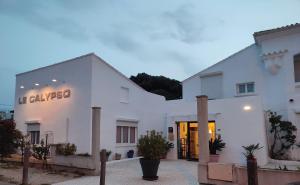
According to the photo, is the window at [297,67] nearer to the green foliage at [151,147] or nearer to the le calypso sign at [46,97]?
the green foliage at [151,147]

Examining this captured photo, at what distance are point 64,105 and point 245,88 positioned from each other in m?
11.8

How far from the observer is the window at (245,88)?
1812cm

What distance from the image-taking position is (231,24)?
26.5 meters

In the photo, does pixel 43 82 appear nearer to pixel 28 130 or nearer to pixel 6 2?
pixel 28 130

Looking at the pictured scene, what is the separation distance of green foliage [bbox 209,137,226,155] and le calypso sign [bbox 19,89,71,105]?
917 cm

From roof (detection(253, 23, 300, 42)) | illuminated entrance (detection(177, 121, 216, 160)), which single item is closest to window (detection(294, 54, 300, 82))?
roof (detection(253, 23, 300, 42))

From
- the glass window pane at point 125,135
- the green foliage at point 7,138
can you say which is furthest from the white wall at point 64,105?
the glass window pane at point 125,135

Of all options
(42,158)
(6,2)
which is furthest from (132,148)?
(6,2)

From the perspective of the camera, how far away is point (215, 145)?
1488 cm

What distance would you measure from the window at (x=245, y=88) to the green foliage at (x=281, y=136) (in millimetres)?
2699

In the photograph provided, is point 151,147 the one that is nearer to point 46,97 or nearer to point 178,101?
point 178,101

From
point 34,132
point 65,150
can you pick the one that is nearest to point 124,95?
point 65,150

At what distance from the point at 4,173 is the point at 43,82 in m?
8.34

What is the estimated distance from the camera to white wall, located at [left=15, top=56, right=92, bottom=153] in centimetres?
1670
